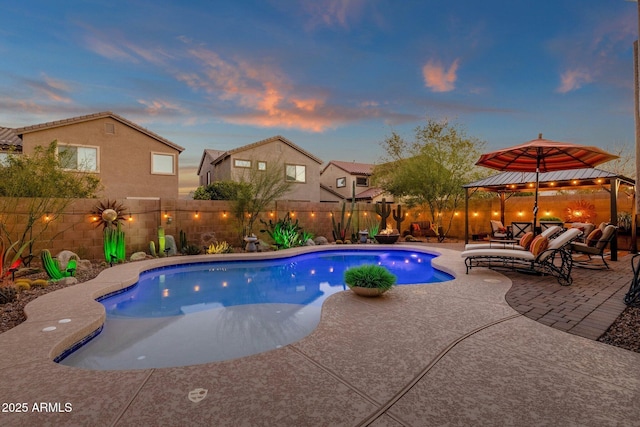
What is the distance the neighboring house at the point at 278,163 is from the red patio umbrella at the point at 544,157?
516 inches

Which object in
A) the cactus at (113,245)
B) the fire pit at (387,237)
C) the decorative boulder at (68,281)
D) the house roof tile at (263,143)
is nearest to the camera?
the decorative boulder at (68,281)

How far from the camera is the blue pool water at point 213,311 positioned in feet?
12.4

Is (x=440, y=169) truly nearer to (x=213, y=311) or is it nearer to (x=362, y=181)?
(x=213, y=311)

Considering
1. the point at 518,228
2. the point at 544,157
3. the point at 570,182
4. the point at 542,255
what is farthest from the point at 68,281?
the point at 570,182

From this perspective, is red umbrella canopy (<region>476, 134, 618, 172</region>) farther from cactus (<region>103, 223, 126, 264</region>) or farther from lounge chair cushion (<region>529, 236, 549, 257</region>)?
cactus (<region>103, 223, 126, 264</region>)

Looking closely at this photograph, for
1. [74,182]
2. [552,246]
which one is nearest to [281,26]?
[74,182]

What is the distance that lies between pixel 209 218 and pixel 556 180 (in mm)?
12902

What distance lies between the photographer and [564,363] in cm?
282

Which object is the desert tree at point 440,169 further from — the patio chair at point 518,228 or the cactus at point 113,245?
the cactus at point 113,245

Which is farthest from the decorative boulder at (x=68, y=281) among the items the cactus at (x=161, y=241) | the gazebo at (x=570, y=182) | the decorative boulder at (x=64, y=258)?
the gazebo at (x=570, y=182)

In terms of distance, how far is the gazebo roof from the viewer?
415 inches

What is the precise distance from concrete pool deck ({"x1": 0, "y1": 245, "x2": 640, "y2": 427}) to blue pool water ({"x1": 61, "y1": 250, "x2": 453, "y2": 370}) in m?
0.74

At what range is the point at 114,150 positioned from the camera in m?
15.6

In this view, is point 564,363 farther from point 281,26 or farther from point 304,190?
point 304,190
